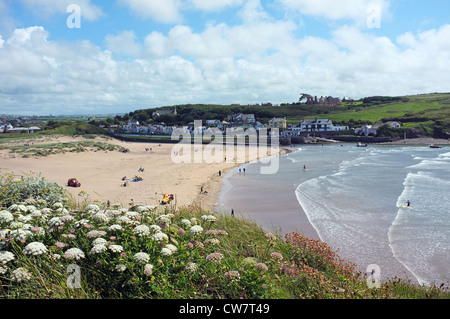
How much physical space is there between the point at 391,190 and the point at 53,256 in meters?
26.3

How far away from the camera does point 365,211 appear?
63.0ft

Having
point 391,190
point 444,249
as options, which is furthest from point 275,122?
point 444,249

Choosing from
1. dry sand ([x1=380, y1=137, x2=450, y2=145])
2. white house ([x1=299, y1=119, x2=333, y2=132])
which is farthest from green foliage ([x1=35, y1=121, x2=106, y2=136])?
dry sand ([x1=380, y1=137, x2=450, y2=145])

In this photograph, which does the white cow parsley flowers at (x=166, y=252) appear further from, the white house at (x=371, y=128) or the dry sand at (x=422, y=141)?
the white house at (x=371, y=128)

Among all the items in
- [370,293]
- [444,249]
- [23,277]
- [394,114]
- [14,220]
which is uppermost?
[394,114]

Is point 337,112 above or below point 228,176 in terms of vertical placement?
above

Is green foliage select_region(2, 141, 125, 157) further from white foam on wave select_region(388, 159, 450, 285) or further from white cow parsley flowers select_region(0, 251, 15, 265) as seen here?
white foam on wave select_region(388, 159, 450, 285)

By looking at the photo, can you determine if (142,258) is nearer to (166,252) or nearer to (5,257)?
(166,252)

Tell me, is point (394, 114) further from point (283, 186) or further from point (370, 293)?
point (370, 293)

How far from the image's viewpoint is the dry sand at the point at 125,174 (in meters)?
22.5

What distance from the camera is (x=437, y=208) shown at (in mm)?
19344

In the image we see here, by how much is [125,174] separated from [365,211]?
2395 centimetres

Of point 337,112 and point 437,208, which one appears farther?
point 337,112

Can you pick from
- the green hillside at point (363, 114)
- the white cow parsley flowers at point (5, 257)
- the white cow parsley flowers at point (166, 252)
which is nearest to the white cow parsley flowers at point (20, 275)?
the white cow parsley flowers at point (5, 257)
